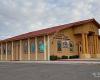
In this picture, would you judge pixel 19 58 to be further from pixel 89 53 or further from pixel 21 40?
pixel 89 53

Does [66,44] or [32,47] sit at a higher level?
[66,44]

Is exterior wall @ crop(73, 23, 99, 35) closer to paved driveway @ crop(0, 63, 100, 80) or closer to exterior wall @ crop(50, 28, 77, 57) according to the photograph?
exterior wall @ crop(50, 28, 77, 57)

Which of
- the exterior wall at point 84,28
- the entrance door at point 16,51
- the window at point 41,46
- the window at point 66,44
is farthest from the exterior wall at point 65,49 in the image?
the entrance door at point 16,51

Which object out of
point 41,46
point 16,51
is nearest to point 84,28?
point 41,46

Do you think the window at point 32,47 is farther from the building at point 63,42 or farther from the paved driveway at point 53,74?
the paved driveway at point 53,74

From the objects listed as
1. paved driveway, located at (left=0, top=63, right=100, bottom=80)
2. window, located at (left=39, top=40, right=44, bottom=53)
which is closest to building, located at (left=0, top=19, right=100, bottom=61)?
window, located at (left=39, top=40, right=44, bottom=53)

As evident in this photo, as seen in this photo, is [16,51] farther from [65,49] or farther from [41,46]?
[65,49]

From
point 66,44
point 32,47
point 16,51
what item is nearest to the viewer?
point 66,44

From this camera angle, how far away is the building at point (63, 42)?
114 feet

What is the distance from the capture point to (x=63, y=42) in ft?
118

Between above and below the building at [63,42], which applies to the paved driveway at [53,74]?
below

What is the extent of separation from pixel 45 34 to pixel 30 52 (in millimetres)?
4981

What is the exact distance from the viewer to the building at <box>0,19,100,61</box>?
34.6 metres

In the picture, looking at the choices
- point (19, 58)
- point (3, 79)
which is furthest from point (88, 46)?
point (3, 79)
